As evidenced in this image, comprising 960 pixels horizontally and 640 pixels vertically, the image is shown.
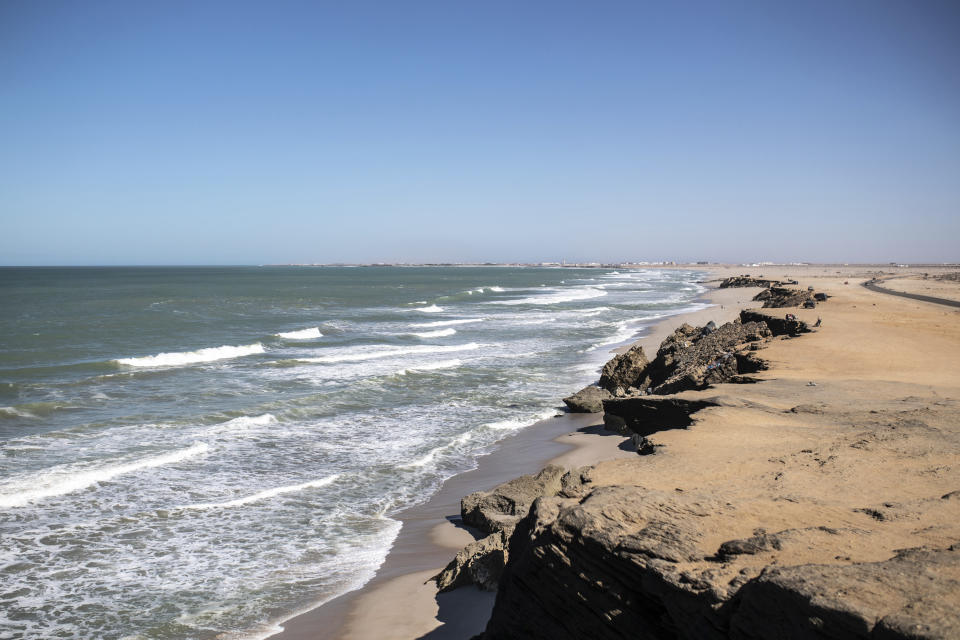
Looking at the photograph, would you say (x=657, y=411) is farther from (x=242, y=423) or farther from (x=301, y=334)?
(x=301, y=334)

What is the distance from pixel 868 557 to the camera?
4.01 meters

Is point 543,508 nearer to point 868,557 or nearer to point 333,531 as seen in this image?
point 868,557

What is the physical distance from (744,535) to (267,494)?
28.6 feet

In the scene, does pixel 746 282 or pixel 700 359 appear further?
pixel 746 282

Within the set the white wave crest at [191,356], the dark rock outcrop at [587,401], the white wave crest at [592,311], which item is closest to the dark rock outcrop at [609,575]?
the dark rock outcrop at [587,401]

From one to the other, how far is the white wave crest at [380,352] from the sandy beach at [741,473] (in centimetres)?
1242

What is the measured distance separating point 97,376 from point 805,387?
22150mm

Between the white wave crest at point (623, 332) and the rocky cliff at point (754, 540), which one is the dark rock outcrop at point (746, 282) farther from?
the rocky cliff at point (754, 540)

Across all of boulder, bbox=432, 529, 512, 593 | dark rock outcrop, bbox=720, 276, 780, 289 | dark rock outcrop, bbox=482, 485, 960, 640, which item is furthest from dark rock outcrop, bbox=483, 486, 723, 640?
dark rock outcrop, bbox=720, 276, 780, 289

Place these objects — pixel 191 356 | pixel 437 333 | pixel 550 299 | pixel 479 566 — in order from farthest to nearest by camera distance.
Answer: pixel 550 299
pixel 437 333
pixel 191 356
pixel 479 566

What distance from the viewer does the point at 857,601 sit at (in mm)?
3301

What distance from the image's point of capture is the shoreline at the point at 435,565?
6.82 m

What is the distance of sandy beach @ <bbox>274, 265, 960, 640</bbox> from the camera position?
5.02m

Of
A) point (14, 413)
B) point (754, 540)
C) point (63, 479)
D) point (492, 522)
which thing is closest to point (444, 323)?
point (14, 413)
